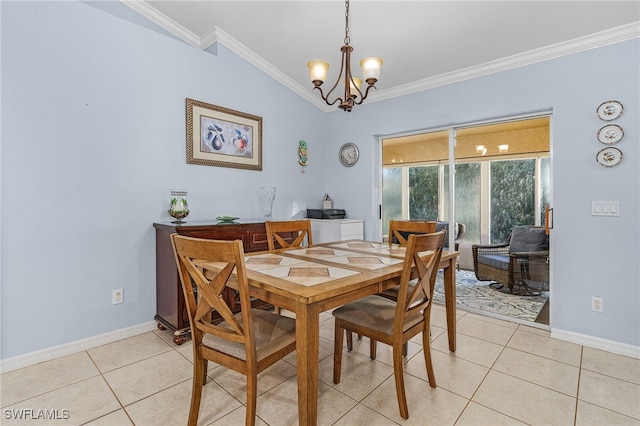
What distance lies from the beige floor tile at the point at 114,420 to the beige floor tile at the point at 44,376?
53 cm

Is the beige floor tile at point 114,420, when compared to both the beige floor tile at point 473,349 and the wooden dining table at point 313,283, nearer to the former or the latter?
the wooden dining table at point 313,283

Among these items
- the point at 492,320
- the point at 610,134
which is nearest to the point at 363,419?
the point at 492,320

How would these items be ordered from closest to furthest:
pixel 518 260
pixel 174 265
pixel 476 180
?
pixel 174 265 < pixel 518 260 < pixel 476 180

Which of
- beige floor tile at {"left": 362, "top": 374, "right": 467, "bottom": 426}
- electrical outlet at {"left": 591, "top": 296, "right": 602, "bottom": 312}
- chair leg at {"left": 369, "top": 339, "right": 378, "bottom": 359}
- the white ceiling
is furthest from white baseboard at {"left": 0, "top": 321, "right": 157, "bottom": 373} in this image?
electrical outlet at {"left": 591, "top": 296, "right": 602, "bottom": 312}

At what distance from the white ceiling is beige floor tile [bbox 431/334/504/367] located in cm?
250

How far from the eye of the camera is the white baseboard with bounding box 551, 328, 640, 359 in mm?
2338

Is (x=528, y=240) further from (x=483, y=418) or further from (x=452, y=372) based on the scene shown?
(x=483, y=418)

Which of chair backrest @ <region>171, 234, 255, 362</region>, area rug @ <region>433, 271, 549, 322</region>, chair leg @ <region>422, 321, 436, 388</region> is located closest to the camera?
chair backrest @ <region>171, 234, 255, 362</region>

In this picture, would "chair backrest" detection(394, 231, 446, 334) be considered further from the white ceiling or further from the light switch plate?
the white ceiling

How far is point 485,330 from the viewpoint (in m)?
2.79

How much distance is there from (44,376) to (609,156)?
4336 millimetres

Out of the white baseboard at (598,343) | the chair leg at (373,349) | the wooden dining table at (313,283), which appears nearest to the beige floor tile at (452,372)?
the chair leg at (373,349)

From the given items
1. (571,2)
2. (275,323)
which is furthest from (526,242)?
(275,323)

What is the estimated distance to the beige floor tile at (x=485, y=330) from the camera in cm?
262
